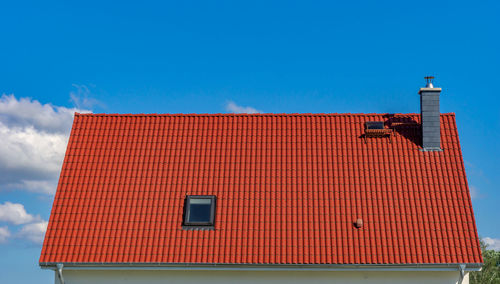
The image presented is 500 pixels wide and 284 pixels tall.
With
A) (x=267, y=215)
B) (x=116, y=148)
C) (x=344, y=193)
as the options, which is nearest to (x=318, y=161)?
(x=344, y=193)

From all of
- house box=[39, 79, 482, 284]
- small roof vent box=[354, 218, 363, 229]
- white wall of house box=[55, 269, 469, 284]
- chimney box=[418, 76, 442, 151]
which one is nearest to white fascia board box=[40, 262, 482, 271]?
house box=[39, 79, 482, 284]

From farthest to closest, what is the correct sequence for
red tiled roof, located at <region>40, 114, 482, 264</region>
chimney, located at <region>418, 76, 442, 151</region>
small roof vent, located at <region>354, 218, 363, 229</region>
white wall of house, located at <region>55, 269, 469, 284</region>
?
chimney, located at <region>418, 76, 442, 151</region>, small roof vent, located at <region>354, 218, 363, 229</region>, red tiled roof, located at <region>40, 114, 482, 264</region>, white wall of house, located at <region>55, 269, 469, 284</region>

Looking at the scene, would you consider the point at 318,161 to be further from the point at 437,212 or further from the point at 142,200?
the point at 142,200

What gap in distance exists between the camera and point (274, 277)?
14922 millimetres

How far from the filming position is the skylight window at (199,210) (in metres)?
15.6

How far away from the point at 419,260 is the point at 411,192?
8.08 ft

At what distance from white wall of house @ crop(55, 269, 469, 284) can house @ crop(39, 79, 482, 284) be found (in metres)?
0.03

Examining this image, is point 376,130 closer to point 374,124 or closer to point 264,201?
point 374,124

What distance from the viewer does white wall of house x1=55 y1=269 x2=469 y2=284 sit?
1481 centimetres

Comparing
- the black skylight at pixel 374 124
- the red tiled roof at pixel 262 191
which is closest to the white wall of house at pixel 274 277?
the red tiled roof at pixel 262 191

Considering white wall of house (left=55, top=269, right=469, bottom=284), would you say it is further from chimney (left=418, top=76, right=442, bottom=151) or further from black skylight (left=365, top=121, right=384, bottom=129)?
black skylight (left=365, top=121, right=384, bottom=129)

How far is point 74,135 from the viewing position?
1848 cm

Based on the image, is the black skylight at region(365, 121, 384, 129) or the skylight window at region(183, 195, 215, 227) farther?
the black skylight at region(365, 121, 384, 129)

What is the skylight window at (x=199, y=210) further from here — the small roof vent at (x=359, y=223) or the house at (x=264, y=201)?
the small roof vent at (x=359, y=223)
